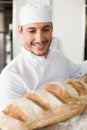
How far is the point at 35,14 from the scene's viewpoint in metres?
1.15

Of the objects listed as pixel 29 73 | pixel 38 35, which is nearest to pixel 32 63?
pixel 29 73

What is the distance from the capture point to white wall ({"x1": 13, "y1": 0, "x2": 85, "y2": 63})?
4949 mm

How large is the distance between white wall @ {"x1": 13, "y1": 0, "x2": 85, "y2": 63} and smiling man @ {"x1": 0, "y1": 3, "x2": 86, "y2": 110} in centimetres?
376

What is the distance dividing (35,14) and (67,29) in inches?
153

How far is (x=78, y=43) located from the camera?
5.00 metres

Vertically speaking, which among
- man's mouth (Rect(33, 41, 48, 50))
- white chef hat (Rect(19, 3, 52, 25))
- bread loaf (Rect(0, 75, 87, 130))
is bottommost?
bread loaf (Rect(0, 75, 87, 130))

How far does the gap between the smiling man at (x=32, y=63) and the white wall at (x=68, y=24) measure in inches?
148

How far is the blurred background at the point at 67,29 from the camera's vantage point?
16.2ft

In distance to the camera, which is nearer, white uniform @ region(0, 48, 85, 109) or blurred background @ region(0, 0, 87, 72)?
white uniform @ region(0, 48, 85, 109)

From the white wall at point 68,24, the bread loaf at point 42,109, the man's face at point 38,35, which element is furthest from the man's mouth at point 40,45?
the white wall at point 68,24

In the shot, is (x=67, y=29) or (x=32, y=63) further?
(x=67, y=29)

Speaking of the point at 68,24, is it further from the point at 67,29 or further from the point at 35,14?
the point at 35,14

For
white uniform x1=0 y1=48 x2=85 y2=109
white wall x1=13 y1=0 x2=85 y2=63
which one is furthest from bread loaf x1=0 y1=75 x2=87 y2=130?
white wall x1=13 y1=0 x2=85 y2=63

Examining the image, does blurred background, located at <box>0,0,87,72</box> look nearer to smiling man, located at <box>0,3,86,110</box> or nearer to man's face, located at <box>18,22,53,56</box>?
smiling man, located at <box>0,3,86,110</box>
